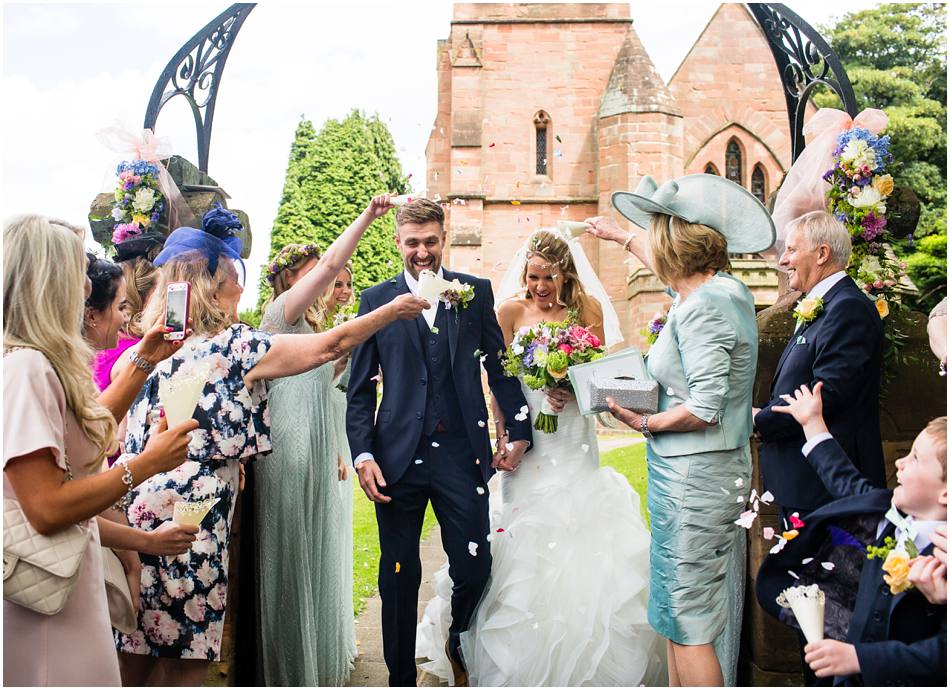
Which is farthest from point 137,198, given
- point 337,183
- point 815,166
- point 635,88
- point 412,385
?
point 337,183

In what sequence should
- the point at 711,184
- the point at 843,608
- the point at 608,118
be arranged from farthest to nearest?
the point at 608,118 → the point at 711,184 → the point at 843,608

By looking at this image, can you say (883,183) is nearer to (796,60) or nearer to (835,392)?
(835,392)

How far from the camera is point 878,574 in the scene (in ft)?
Answer: 10.1

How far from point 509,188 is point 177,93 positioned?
790 inches

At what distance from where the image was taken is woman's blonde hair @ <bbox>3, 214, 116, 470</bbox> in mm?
2844

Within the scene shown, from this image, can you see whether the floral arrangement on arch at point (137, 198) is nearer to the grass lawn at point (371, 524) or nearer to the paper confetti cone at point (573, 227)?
the paper confetti cone at point (573, 227)

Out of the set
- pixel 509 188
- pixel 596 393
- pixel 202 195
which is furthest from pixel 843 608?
pixel 509 188

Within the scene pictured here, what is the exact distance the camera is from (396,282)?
491 centimetres

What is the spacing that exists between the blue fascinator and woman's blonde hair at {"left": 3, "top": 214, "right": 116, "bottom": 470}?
130 centimetres

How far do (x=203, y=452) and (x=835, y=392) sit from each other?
Result: 2.70 m

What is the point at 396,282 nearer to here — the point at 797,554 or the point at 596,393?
the point at 596,393

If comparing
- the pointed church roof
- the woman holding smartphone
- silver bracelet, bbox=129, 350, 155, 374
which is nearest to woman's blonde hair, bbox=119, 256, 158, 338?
the woman holding smartphone

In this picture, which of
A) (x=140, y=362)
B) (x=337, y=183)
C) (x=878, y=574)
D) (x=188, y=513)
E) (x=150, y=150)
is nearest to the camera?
(x=878, y=574)

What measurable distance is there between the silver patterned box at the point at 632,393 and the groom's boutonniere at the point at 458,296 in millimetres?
948
